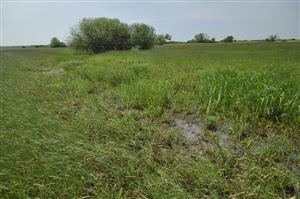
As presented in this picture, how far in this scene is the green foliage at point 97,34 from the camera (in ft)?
124

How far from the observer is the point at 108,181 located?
239 centimetres

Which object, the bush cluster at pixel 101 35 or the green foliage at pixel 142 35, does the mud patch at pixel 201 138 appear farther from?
the green foliage at pixel 142 35

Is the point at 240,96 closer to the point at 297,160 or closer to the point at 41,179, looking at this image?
the point at 297,160

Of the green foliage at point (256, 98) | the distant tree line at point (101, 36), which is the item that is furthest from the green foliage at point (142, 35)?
the green foliage at point (256, 98)

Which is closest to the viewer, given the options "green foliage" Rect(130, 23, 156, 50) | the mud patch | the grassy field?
the grassy field

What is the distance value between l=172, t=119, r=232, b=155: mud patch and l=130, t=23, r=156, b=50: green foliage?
142 feet

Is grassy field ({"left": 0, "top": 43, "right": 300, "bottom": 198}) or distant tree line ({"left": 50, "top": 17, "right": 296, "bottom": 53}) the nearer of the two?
grassy field ({"left": 0, "top": 43, "right": 300, "bottom": 198})

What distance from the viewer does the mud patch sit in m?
3.19

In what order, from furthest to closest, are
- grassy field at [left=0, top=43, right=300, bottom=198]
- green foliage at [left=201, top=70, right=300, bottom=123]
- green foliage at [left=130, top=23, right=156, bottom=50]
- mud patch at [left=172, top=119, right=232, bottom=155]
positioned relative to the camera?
green foliage at [left=130, top=23, right=156, bottom=50], green foliage at [left=201, top=70, right=300, bottom=123], mud patch at [left=172, top=119, right=232, bottom=155], grassy field at [left=0, top=43, right=300, bottom=198]

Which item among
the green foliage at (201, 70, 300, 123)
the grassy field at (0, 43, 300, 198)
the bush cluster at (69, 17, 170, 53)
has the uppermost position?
the bush cluster at (69, 17, 170, 53)

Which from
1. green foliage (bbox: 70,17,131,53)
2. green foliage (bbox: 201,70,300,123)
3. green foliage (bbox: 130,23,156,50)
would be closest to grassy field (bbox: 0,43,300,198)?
green foliage (bbox: 201,70,300,123)

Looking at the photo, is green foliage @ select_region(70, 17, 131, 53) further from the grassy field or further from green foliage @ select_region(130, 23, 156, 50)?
the grassy field

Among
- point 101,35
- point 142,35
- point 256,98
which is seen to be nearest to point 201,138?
point 256,98

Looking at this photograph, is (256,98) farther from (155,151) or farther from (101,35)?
(101,35)
